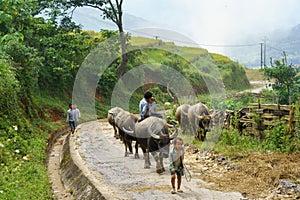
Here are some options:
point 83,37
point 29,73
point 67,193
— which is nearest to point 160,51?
point 83,37

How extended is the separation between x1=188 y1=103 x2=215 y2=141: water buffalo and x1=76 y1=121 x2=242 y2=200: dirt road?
258 cm

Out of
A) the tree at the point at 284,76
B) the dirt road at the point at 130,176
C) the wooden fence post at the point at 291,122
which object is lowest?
the dirt road at the point at 130,176

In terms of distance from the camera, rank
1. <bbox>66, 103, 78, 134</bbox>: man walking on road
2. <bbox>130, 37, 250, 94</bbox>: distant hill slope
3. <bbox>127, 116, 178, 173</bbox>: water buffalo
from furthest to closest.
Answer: <bbox>130, 37, 250, 94</bbox>: distant hill slope < <bbox>66, 103, 78, 134</bbox>: man walking on road < <bbox>127, 116, 178, 173</bbox>: water buffalo

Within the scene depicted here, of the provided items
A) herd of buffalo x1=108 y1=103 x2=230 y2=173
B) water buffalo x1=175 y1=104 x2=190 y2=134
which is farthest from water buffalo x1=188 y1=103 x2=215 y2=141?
water buffalo x1=175 y1=104 x2=190 y2=134

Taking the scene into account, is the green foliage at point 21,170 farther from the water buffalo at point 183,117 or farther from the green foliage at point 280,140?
the green foliage at point 280,140

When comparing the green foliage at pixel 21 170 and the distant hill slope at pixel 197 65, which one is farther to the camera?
the distant hill slope at pixel 197 65

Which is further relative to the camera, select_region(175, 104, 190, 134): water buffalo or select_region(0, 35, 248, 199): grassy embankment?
select_region(175, 104, 190, 134): water buffalo

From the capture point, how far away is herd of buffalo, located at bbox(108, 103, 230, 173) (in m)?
9.53

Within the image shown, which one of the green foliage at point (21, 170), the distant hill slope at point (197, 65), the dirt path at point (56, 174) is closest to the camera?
the green foliage at point (21, 170)

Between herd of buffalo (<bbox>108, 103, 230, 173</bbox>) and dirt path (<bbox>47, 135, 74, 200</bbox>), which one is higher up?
herd of buffalo (<bbox>108, 103, 230, 173</bbox>)

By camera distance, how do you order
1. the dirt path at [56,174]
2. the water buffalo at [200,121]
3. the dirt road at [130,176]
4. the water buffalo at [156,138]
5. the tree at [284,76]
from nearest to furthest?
the dirt road at [130,176] < the water buffalo at [156,138] < the dirt path at [56,174] < the water buffalo at [200,121] < the tree at [284,76]

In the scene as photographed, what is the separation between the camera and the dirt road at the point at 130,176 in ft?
25.7

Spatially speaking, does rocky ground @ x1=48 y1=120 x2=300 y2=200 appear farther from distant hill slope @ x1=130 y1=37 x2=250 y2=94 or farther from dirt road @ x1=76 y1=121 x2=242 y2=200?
distant hill slope @ x1=130 y1=37 x2=250 y2=94

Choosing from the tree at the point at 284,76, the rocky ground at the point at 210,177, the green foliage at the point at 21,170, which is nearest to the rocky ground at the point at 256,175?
the rocky ground at the point at 210,177
